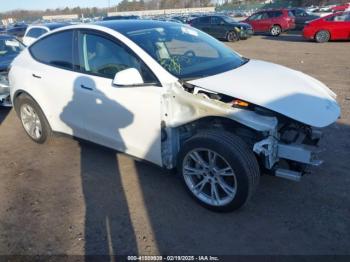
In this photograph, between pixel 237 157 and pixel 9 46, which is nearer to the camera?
pixel 237 157

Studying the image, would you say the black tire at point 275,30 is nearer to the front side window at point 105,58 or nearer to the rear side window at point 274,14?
the rear side window at point 274,14

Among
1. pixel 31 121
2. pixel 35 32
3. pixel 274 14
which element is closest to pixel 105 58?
pixel 31 121

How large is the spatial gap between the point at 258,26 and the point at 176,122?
21.7 metres

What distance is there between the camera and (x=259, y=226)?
10.5 feet

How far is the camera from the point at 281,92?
329 cm

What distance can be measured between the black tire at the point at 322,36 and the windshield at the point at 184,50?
15.1 m

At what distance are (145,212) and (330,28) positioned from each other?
16896 millimetres

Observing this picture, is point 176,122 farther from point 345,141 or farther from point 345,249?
point 345,141

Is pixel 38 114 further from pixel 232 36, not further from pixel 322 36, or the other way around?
pixel 232 36

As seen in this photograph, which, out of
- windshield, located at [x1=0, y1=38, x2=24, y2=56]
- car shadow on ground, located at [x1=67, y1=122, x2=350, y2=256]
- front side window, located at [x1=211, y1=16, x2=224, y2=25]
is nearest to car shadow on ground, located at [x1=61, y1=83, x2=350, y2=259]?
car shadow on ground, located at [x1=67, y1=122, x2=350, y2=256]

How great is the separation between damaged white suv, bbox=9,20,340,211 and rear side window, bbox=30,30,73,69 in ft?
0.08

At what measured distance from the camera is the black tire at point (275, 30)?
22.4 m

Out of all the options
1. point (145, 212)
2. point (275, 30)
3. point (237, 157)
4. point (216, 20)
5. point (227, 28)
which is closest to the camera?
point (237, 157)

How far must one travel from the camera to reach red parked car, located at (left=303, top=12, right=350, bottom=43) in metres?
16.8
